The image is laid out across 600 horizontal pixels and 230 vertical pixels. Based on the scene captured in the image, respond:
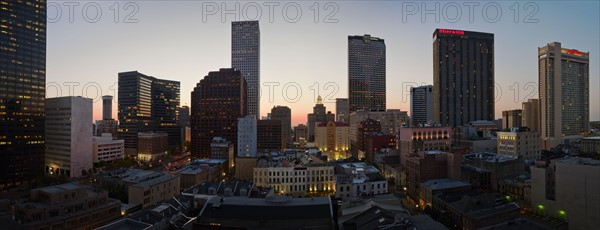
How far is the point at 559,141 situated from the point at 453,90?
47.4 metres

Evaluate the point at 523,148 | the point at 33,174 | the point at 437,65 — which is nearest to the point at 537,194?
the point at 523,148

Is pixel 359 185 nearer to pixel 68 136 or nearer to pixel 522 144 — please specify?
pixel 522 144

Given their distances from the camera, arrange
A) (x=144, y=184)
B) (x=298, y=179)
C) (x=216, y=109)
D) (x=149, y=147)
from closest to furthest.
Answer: (x=144, y=184)
(x=298, y=179)
(x=216, y=109)
(x=149, y=147)

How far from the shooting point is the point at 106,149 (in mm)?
99500

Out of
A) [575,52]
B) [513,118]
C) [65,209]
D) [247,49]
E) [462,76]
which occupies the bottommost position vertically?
[65,209]

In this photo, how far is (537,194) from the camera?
4300 cm

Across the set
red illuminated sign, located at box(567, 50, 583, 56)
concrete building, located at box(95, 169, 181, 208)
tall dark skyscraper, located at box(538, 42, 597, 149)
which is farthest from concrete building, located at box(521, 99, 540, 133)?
concrete building, located at box(95, 169, 181, 208)

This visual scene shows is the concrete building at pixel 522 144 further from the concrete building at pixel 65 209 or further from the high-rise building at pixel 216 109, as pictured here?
the concrete building at pixel 65 209

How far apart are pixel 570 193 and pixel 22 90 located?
96101mm

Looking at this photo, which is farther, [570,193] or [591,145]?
[591,145]

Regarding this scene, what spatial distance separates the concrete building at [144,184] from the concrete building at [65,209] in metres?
6.51

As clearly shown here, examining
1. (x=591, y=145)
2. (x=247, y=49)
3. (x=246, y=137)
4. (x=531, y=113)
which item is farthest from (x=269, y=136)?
(x=531, y=113)

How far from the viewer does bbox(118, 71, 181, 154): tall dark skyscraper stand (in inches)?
5846

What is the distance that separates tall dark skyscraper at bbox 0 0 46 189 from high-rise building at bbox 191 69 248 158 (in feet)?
133
